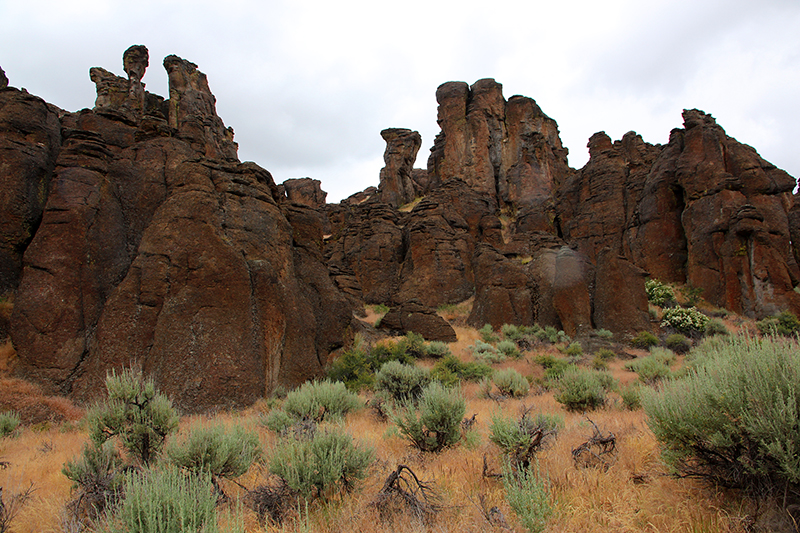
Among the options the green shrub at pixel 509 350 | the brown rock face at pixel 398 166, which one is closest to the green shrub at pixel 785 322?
the green shrub at pixel 509 350

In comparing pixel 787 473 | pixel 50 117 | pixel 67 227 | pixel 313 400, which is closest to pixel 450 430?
pixel 313 400

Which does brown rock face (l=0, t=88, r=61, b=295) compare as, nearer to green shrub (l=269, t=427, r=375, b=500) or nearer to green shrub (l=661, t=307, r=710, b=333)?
green shrub (l=269, t=427, r=375, b=500)

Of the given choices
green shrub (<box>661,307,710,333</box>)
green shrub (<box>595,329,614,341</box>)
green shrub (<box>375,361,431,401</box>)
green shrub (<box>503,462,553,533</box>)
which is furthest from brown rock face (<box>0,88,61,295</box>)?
green shrub (<box>661,307,710,333</box>)

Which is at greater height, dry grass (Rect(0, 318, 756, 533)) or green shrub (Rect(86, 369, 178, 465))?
green shrub (Rect(86, 369, 178, 465))

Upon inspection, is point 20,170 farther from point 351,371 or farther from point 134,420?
point 351,371

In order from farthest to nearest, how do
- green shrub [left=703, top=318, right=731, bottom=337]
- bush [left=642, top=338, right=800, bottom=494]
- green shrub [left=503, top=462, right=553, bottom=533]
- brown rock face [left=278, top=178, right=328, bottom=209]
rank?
brown rock face [left=278, top=178, right=328, bottom=209], green shrub [left=703, top=318, right=731, bottom=337], green shrub [left=503, top=462, right=553, bottom=533], bush [left=642, top=338, right=800, bottom=494]

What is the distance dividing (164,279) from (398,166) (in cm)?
5339

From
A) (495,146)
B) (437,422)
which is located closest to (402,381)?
(437,422)

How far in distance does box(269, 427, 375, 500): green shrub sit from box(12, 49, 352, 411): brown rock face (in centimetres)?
534

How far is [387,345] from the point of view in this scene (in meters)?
16.0

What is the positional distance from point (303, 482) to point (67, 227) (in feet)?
32.4

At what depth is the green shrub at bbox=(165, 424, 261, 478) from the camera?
14.1ft

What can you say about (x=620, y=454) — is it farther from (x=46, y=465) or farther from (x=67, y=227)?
(x=67, y=227)

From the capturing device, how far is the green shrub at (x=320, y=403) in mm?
7266
